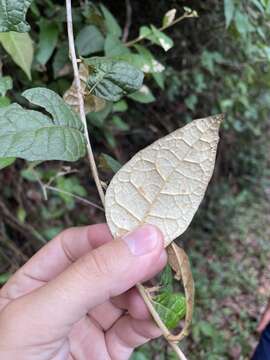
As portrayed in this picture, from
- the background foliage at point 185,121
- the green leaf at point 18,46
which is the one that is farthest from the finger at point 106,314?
the green leaf at point 18,46

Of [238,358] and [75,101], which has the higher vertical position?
[75,101]

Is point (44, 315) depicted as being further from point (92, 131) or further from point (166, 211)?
point (92, 131)

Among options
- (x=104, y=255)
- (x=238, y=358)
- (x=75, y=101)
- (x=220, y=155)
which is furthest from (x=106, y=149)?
(x=104, y=255)

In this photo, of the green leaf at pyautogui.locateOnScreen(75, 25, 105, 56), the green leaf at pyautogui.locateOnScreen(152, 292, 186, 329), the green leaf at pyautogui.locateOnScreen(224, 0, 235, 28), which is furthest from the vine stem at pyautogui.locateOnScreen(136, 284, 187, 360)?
the green leaf at pyautogui.locateOnScreen(224, 0, 235, 28)

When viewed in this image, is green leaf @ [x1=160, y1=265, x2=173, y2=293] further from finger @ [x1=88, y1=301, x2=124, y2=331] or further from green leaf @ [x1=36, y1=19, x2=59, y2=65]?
green leaf @ [x1=36, y1=19, x2=59, y2=65]

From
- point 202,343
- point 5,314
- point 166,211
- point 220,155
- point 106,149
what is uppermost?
point 166,211

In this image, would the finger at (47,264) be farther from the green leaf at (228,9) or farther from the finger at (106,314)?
the green leaf at (228,9)

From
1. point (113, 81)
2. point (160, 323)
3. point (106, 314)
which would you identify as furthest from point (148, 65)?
point (160, 323)
